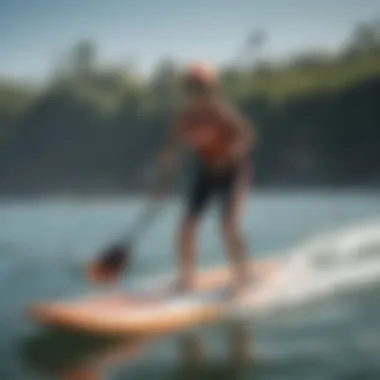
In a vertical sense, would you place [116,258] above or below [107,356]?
above

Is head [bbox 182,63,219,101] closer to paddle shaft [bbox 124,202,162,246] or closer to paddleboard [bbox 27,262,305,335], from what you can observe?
paddle shaft [bbox 124,202,162,246]

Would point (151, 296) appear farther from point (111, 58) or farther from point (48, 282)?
point (111, 58)

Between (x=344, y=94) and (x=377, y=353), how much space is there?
0.51 m

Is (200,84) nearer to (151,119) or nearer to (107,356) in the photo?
(151,119)

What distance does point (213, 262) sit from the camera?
1700 millimetres

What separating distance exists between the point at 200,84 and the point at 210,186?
0.20 m

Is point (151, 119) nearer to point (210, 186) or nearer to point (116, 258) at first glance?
point (210, 186)

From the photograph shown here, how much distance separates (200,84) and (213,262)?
348mm

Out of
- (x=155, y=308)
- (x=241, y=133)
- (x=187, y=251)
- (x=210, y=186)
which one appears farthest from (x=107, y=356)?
(x=241, y=133)

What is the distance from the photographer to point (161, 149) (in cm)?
172

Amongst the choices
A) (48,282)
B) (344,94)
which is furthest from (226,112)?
(48,282)

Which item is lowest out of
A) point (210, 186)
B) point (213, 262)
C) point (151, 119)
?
point (213, 262)

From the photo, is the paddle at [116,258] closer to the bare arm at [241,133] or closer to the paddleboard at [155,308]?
the paddleboard at [155,308]

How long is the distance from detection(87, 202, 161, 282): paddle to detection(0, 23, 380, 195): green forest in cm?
7
